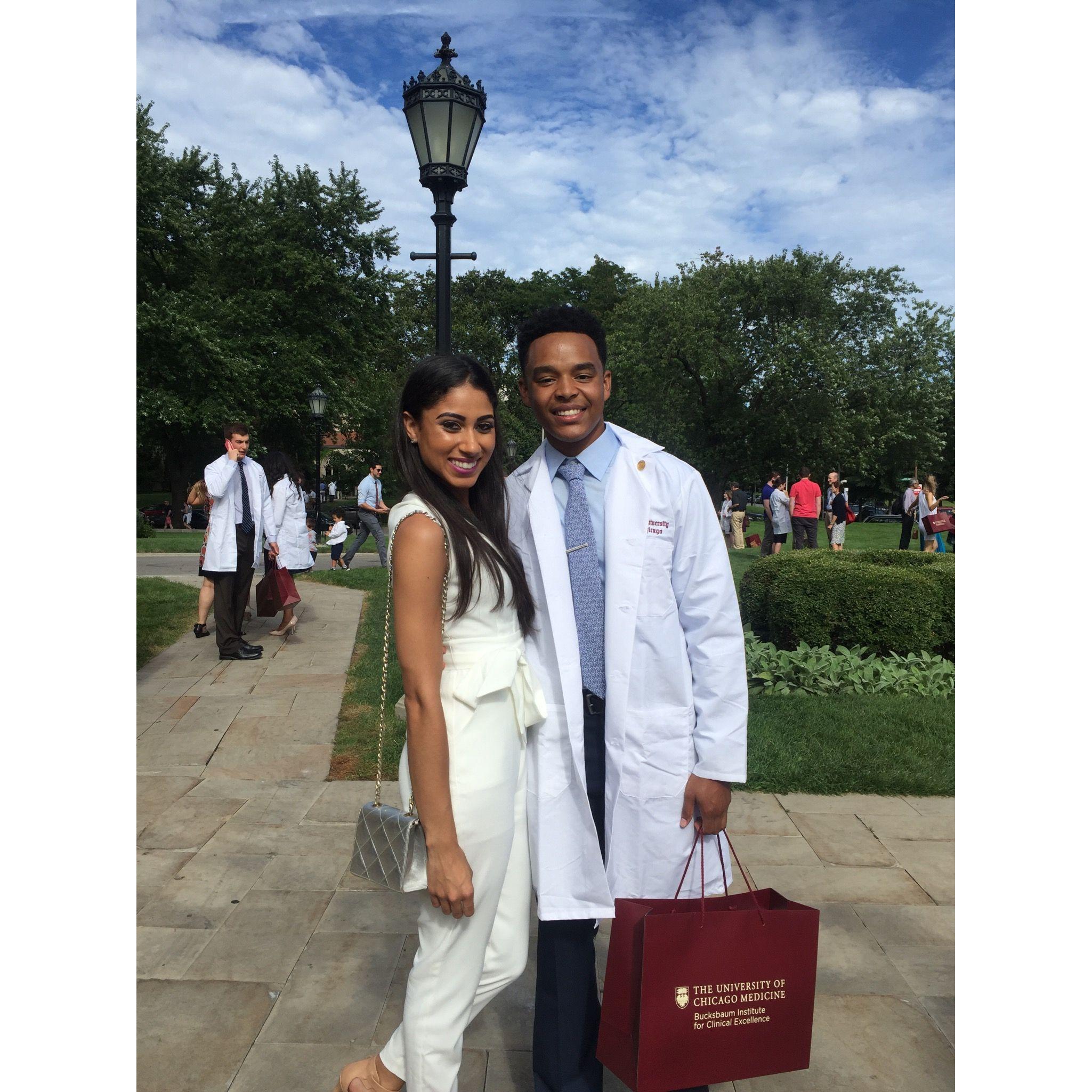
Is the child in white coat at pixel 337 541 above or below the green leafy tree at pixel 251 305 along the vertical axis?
below

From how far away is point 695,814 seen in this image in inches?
95.0

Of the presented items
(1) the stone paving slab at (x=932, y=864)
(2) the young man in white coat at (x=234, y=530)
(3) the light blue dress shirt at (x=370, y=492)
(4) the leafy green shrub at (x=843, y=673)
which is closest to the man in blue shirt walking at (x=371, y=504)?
(3) the light blue dress shirt at (x=370, y=492)

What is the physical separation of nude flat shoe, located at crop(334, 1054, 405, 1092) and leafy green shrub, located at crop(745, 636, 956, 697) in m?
5.38

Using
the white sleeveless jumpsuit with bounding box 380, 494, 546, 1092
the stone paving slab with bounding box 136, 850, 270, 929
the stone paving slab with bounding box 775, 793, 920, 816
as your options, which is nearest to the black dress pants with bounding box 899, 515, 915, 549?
the stone paving slab with bounding box 775, 793, 920, 816

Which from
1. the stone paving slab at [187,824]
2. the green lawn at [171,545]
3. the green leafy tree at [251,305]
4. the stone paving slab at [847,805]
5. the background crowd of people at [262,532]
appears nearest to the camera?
the stone paving slab at [187,824]

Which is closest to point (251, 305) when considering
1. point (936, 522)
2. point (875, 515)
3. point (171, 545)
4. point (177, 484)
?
point (177, 484)

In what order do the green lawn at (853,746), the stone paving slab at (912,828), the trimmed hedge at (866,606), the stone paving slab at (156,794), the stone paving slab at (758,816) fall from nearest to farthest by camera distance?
the stone paving slab at (912,828)
the stone paving slab at (758,816)
the stone paving slab at (156,794)
the green lawn at (853,746)
the trimmed hedge at (866,606)

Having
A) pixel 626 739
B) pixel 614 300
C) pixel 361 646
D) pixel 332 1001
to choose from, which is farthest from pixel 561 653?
pixel 614 300

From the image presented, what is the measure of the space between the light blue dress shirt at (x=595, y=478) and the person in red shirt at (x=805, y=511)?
17154mm

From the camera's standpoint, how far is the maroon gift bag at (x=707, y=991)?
2043 mm

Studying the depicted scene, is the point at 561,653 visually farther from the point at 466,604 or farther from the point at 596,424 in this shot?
the point at 596,424

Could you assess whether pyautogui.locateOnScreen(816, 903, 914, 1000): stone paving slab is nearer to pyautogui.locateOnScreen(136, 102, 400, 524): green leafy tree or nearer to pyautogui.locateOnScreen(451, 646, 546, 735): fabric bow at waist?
pyautogui.locateOnScreen(451, 646, 546, 735): fabric bow at waist

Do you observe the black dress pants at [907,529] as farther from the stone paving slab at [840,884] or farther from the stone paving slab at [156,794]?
the stone paving slab at [156,794]

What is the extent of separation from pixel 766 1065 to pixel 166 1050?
182cm
